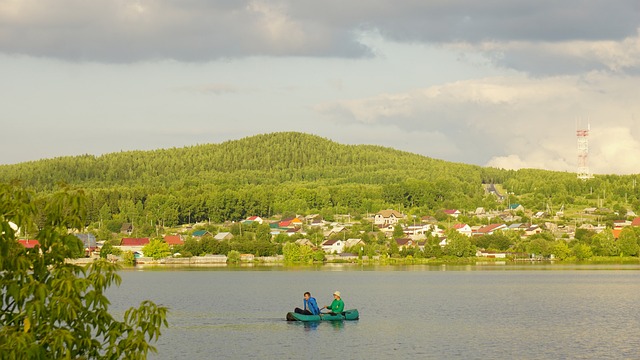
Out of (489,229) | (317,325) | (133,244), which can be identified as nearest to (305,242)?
(133,244)

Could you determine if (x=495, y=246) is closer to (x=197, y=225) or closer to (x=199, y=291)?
(x=197, y=225)

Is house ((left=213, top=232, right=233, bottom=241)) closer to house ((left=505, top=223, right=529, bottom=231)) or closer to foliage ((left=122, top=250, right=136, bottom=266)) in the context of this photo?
foliage ((left=122, top=250, right=136, bottom=266))

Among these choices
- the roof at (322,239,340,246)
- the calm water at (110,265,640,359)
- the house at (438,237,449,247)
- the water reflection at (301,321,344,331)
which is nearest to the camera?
the calm water at (110,265,640,359)

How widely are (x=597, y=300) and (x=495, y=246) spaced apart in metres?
89.7

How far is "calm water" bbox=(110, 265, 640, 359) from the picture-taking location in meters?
41.9

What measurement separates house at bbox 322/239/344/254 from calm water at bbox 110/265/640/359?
61.4 metres

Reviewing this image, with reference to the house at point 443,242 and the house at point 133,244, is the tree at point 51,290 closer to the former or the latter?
the house at point 443,242

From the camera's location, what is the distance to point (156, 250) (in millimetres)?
157000

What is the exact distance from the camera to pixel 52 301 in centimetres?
1377

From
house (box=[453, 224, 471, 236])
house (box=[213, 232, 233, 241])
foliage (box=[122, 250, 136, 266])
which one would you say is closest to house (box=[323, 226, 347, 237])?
house (box=[213, 232, 233, 241])

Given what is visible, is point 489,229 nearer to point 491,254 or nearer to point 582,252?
point 491,254

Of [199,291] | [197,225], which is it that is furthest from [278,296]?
[197,225]

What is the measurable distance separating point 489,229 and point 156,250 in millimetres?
61663

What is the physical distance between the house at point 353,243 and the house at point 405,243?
20.5 ft
